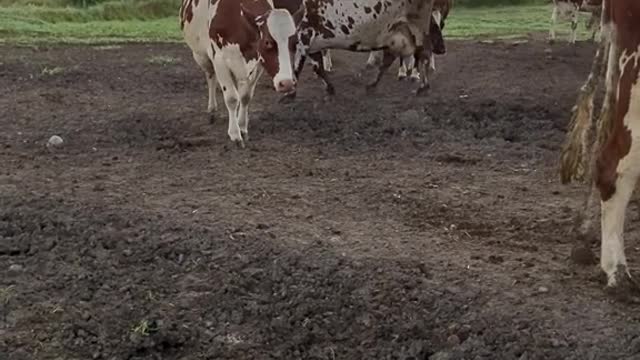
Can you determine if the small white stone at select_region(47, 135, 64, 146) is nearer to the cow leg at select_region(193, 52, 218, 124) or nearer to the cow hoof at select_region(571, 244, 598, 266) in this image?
the cow leg at select_region(193, 52, 218, 124)

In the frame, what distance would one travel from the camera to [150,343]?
5504mm

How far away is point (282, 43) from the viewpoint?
10.2 metres

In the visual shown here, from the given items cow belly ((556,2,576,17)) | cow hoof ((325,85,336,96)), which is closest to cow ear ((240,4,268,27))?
cow hoof ((325,85,336,96))

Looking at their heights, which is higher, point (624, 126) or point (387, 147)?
point (624, 126)

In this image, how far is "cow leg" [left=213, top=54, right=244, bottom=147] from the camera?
35.6 ft

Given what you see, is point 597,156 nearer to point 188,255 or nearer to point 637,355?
point 637,355

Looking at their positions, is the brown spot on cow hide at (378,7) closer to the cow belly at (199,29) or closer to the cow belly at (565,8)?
the cow belly at (199,29)

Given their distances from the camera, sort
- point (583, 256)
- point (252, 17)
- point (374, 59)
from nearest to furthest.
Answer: point (583, 256)
point (252, 17)
point (374, 59)

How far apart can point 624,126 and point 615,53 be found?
0.50m

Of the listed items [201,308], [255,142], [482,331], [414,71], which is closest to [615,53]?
[482,331]

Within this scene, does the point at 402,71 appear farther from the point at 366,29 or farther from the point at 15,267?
the point at 15,267

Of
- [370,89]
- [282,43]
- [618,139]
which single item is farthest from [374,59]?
[618,139]

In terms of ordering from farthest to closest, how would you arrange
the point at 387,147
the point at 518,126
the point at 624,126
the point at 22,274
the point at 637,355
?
the point at 518,126
the point at 387,147
the point at 22,274
the point at 624,126
the point at 637,355

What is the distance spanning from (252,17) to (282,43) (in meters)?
0.52
